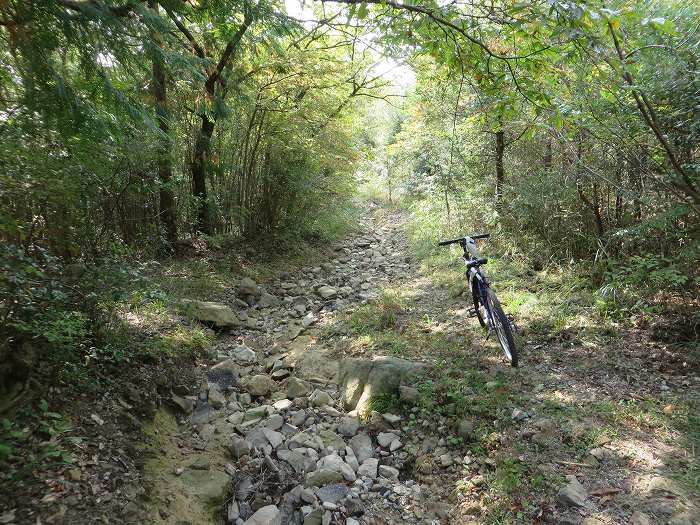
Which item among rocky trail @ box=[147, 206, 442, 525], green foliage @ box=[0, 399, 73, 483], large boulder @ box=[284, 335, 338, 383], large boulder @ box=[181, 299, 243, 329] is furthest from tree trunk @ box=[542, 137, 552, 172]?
green foliage @ box=[0, 399, 73, 483]

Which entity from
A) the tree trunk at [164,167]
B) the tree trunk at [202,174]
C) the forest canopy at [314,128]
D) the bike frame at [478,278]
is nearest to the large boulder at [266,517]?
the forest canopy at [314,128]

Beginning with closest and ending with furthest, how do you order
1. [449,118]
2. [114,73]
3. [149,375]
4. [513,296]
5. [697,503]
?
[697,503], [114,73], [149,375], [513,296], [449,118]

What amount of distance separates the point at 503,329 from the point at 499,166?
4408mm

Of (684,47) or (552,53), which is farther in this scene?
(684,47)

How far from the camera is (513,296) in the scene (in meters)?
5.52

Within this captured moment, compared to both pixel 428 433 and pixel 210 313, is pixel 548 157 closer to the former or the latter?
pixel 428 433

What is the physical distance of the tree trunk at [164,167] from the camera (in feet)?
15.3

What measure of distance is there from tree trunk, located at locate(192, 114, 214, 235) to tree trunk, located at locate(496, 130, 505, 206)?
5.13m

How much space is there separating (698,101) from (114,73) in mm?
5185

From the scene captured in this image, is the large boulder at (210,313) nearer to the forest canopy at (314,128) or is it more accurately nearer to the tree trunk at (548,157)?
the forest canopy at (314,128)

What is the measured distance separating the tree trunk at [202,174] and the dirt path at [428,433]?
278 centimetres

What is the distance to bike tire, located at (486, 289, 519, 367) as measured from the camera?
3.98m

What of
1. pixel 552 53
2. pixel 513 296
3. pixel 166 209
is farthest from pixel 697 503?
pixel 166 209

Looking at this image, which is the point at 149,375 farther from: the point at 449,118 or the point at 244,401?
the point at 449,118
